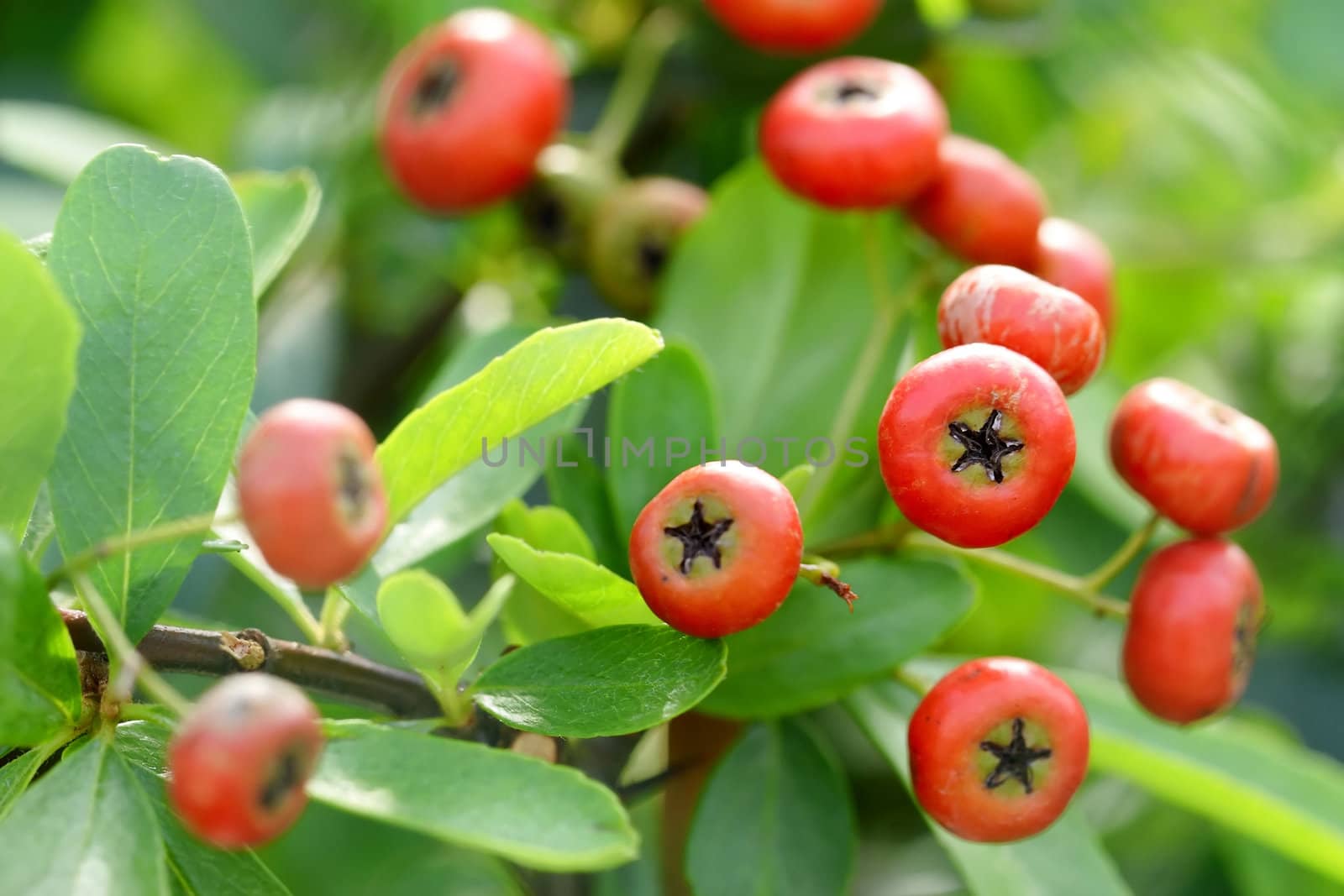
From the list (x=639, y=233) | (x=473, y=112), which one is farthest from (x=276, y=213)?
(x=639, y=233)

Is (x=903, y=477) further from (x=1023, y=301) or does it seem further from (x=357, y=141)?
(x=357, y=141)

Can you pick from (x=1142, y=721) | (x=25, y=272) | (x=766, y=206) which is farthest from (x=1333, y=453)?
(x=25, y=272)

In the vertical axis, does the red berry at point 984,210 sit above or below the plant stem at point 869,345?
above

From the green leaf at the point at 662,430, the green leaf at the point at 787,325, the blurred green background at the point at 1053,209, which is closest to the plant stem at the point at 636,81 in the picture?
the blurred green background at the point at 1053,209

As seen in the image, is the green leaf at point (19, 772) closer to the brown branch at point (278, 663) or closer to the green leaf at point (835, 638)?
the brown branch at point (278, 663)

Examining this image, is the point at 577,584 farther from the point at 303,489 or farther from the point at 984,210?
the point at 984,210

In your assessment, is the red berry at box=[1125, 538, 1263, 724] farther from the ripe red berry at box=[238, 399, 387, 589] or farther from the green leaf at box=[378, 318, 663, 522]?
the ripe red berry at box=[238, 399, 387, 589]
